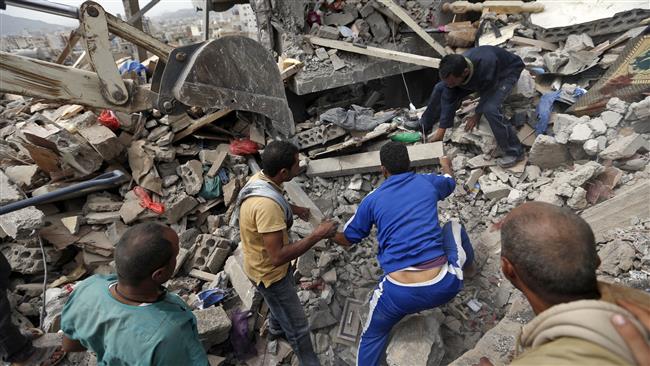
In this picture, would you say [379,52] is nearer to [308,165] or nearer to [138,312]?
[308,165]

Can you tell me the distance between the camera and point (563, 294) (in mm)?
1306

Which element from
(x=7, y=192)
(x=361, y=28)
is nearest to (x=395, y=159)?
(x=7, y=192)

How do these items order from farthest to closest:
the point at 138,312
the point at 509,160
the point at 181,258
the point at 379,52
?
the point at 379,52
the point at 509,160
the point at 181,258
the point at 138,312

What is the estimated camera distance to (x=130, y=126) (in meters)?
5.08

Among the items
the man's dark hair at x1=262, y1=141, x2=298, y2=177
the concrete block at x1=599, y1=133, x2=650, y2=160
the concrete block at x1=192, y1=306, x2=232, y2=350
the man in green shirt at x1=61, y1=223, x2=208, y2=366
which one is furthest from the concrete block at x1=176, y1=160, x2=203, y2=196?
the concrete block at x1=599, y1=133, x2=650, y2=160

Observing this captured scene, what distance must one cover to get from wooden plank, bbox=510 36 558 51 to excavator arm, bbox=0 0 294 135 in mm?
5354

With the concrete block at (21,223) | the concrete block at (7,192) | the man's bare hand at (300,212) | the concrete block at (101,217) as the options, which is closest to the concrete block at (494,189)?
the man's bare hand at (300,212)

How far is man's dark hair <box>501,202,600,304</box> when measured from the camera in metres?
1.29

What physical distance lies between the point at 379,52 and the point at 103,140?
182 inches

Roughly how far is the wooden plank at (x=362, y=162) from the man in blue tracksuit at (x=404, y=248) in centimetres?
185

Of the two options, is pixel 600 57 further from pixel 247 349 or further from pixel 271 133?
pixel 247 349

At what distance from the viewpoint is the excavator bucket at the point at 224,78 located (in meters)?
2.42

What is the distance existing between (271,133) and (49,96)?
346 cm

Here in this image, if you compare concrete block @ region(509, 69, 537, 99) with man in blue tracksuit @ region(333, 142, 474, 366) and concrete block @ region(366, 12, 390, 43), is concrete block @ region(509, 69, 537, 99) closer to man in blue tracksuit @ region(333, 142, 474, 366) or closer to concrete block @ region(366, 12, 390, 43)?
concrete block @ region(366, 12, 390, 43)
